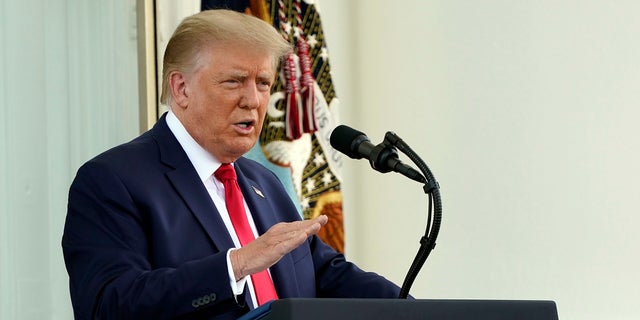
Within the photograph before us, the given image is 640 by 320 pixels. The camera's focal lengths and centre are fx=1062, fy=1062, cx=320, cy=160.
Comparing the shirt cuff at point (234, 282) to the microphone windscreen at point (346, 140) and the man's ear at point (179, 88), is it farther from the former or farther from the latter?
the man's ear at point (179, 88)

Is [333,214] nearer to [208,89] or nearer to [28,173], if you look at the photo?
[28,173]

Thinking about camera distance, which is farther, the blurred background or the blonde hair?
the blurred background

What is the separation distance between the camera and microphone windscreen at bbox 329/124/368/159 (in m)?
1.82

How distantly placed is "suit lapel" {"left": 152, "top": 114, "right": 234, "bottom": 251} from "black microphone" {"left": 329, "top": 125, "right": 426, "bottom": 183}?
1.12 ft

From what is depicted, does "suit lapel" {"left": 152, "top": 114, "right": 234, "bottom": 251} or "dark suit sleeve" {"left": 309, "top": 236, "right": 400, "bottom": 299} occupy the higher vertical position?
"suit lapel" {"left": 152, "top": 114, "right": 234, "bottom": 251}

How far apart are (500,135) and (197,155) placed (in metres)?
2.26

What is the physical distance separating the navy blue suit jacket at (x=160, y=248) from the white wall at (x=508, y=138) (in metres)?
2.01

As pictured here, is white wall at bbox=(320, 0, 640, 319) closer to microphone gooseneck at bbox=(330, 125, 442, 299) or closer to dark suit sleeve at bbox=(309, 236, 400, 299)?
dark suit sleeve at bbox=(309, 236, 400, 299)

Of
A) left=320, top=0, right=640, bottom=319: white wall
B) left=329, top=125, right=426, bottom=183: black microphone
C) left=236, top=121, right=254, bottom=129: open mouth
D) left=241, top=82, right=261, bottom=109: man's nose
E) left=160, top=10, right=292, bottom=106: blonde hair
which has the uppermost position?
left=160, top=10, right=292, bottom=106: blonde hair

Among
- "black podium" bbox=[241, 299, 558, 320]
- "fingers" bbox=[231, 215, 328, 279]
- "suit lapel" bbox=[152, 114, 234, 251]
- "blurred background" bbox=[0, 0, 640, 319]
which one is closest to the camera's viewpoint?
"black podium" bbox=[241, 299, 558, 320]

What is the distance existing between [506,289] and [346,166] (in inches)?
34.1

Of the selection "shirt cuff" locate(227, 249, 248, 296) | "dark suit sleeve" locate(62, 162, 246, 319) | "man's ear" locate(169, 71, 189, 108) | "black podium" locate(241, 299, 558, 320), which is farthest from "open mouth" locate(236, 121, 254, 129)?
"black podium" locate(241, 299, 558, 320)

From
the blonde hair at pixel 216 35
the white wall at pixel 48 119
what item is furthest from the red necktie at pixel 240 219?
the white wall at pixel 48 119

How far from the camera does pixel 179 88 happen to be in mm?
2215
